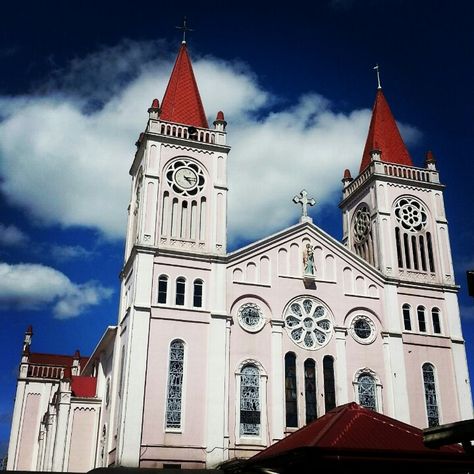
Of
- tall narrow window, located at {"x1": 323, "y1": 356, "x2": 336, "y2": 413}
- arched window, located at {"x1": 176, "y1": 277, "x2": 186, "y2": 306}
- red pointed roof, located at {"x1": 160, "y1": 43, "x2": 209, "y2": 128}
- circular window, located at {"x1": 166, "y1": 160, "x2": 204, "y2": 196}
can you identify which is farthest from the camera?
red pointed roof, located at {"x1": 160, "y1": 43, "x2": 209, "y2": 128}

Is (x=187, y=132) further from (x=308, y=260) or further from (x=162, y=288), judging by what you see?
(x=308, y=260)

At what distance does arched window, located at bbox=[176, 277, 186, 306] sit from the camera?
30.3m

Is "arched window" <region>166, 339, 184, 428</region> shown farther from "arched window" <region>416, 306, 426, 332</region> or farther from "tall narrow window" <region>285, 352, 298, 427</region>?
"arched window" <region>416, 306, 426, 332</region>

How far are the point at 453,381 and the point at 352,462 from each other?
2228 centimetres

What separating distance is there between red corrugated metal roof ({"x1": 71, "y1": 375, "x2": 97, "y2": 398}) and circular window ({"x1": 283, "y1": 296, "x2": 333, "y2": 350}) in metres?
12.3

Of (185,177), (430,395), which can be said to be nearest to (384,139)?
(185,177)

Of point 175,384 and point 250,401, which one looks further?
point 250,401

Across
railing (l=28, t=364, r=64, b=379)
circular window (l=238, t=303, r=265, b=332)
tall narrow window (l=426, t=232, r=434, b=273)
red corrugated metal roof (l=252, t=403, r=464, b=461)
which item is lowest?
red corrugated metal roof (l=252, t=403, r=464, b=461)

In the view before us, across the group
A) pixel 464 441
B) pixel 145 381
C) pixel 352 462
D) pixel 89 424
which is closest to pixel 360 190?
pixel 145 381

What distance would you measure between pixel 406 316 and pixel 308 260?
6.31 m

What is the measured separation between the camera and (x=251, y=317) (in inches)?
1221

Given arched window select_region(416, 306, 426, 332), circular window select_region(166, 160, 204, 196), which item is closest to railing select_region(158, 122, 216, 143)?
circular window select_region(166, 160, 204, 196)

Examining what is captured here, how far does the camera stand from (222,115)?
117 ft

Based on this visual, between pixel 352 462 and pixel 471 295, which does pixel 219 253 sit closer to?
pixel 352 462
